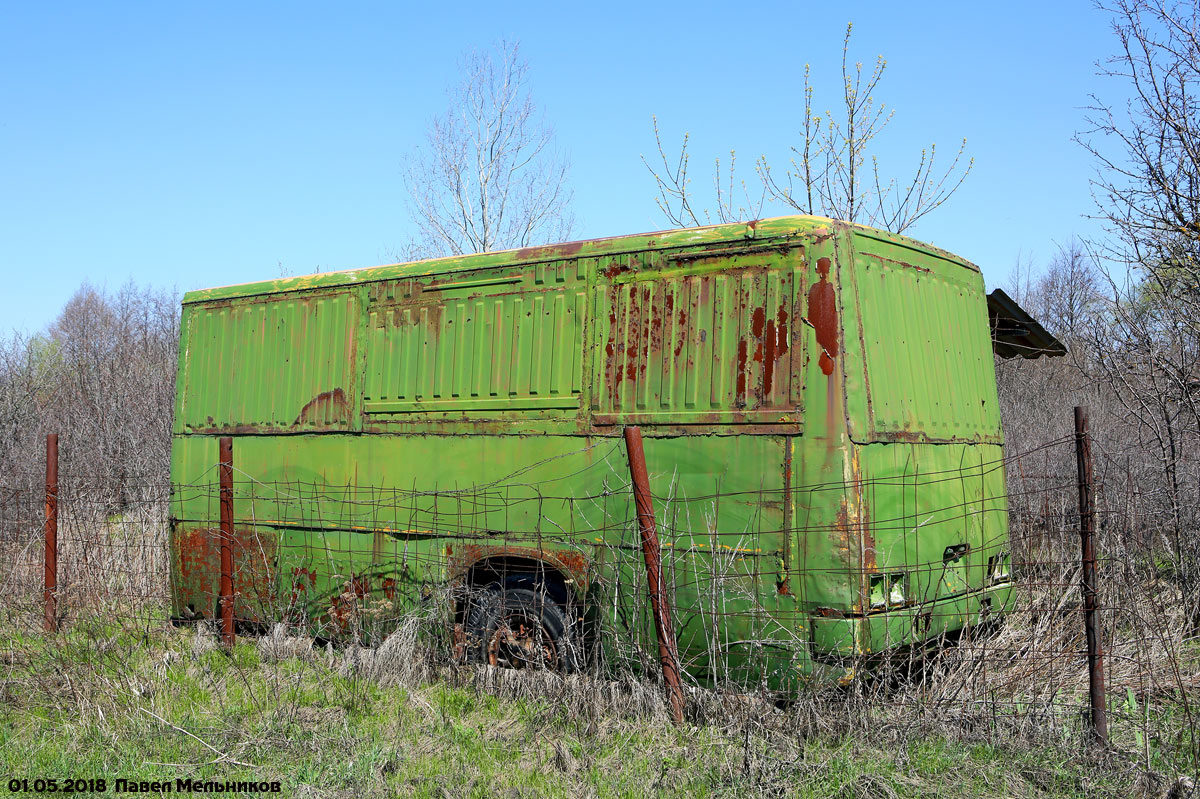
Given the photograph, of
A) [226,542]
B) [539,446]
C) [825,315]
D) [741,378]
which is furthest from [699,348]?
[226,542]

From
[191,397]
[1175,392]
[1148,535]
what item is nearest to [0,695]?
[191,397]

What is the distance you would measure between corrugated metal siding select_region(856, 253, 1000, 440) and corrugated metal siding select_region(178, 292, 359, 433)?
375 centimetres

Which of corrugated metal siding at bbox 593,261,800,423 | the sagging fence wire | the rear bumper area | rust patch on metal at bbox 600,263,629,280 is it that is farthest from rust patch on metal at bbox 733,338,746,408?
the rear bumper area

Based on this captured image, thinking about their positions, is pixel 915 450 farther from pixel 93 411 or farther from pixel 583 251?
pixel 93 411

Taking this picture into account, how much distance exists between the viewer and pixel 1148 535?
8.12m

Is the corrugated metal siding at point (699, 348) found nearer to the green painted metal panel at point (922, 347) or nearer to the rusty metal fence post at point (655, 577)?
the green painted metal panel at point (922, 347)

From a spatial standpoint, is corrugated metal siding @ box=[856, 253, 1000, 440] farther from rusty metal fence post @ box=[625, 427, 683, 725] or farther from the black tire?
the black tire

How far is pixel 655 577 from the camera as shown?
5090mm

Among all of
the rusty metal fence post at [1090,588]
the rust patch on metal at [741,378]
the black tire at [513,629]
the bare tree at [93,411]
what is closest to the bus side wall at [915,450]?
the rust patch on metal at [741,378]

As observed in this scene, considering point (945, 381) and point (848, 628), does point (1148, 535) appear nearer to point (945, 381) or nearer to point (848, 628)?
point (945, 381)

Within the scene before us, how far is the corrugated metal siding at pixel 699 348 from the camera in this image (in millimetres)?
5348

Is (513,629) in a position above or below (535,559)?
below

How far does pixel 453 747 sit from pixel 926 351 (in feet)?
11.4

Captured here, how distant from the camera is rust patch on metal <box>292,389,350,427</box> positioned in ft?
23.8
